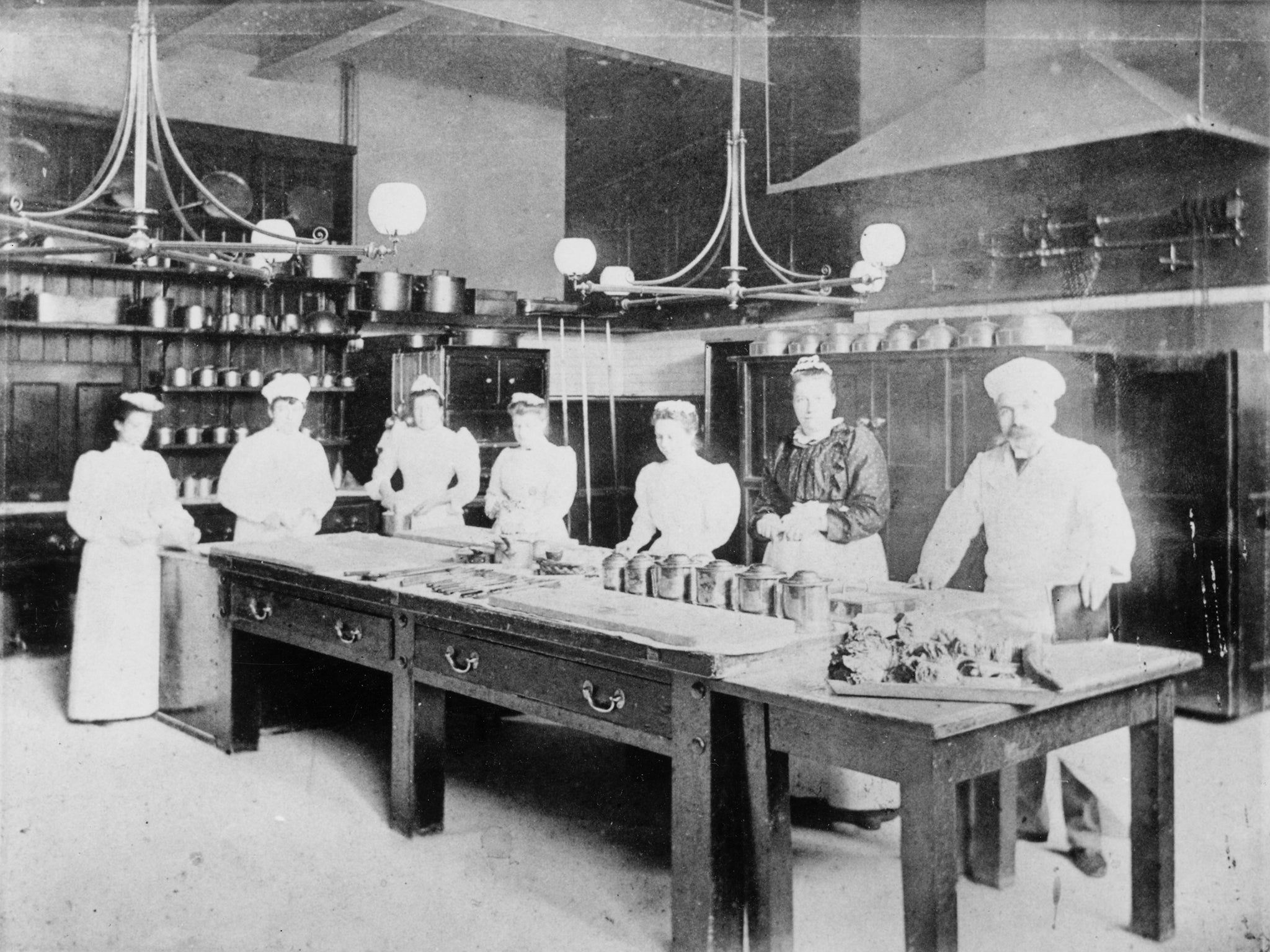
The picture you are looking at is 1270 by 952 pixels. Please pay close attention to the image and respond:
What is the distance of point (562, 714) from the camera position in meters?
3.20

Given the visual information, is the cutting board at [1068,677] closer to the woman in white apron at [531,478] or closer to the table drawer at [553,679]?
the table drawer at [553,679]

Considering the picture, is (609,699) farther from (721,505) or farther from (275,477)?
(275,477)

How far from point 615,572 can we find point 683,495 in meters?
1.61

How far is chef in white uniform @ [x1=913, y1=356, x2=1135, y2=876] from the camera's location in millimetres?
3805

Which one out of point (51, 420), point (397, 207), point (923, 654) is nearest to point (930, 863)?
point (923, 654)

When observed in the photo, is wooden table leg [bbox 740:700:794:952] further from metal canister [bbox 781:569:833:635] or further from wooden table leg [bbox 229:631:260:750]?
wooden table leg [bbox 229:631:260:750]

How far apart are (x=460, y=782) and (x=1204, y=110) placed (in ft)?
16.0

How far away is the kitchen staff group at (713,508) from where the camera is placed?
12.8 feet

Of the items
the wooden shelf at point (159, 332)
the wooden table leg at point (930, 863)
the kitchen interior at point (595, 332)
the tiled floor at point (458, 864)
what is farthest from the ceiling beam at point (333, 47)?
the wooden table leg at point (930, 863)

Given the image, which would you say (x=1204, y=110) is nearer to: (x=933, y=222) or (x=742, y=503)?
(x=933, y=222)

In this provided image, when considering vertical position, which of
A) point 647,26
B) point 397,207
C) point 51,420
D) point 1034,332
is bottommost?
point 51,420

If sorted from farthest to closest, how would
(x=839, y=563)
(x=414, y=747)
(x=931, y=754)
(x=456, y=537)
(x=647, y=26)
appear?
(x=647, y=26)
(x=456, y=537)
(x=839, y=563)
(x=414, y=747)
(x=931, y=754)

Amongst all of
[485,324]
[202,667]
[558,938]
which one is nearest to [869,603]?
[558,938]

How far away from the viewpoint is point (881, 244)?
16.3ft
